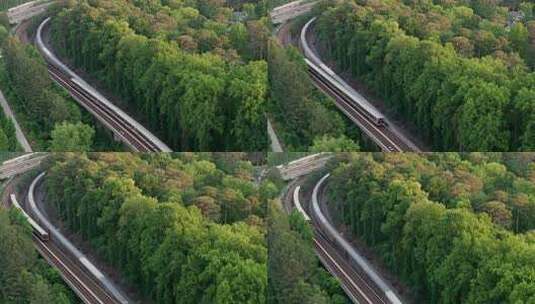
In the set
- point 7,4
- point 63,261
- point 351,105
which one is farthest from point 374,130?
point 7,4

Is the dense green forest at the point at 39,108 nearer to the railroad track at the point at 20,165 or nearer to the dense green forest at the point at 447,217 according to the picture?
the railroad track at the point at 20,165

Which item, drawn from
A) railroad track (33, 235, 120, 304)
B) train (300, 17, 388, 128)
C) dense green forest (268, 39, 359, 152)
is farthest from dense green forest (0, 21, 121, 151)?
train (300, 17, 388, 128)

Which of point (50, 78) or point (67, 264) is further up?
point (50, 78)

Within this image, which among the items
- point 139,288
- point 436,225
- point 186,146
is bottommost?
point 139,288

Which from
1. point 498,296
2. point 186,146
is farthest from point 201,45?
point 498,296

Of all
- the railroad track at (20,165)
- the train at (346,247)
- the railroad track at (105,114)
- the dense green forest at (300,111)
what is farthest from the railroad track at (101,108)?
the train at (346,247)

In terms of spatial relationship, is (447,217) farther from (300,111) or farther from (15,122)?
(15,122)

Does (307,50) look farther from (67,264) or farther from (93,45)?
(67,264)
